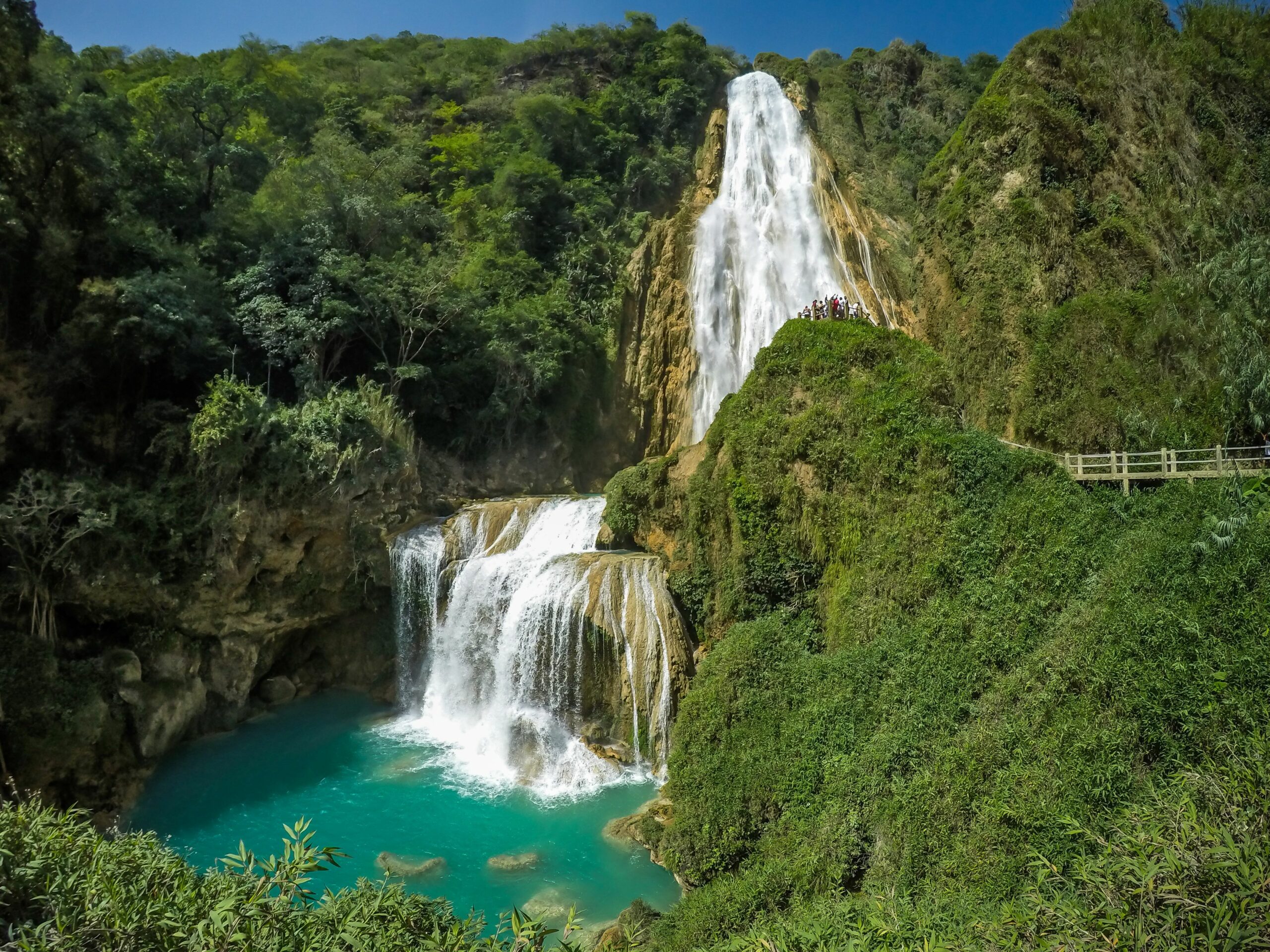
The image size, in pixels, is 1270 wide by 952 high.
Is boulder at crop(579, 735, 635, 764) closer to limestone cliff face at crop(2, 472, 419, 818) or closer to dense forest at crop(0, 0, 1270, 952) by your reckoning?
dense forest at crop(0, 0, 1270, 952)

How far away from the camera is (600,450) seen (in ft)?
101

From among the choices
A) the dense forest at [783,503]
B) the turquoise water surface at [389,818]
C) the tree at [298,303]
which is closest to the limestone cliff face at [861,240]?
the dense forest at [783,503]

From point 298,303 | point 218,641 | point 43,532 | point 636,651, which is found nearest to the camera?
→ point 43,532

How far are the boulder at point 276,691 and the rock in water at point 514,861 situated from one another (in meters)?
10.0

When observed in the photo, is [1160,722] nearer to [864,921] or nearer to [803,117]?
[864,921]

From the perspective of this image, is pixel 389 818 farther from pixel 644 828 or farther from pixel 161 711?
pixel 161 711

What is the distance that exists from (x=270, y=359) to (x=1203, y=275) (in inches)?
870

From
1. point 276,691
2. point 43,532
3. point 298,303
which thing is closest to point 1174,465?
point 43,532

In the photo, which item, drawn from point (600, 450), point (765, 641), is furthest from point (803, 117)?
point (765, 641)

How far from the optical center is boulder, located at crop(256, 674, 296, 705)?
19.8 m

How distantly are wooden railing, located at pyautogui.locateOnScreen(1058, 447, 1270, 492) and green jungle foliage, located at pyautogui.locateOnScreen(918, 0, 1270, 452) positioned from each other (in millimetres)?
1238

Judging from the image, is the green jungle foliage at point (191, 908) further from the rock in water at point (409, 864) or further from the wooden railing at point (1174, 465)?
the wooden railing at point (1174, 465)

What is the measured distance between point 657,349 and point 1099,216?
16.7m

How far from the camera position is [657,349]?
31.3 metres
